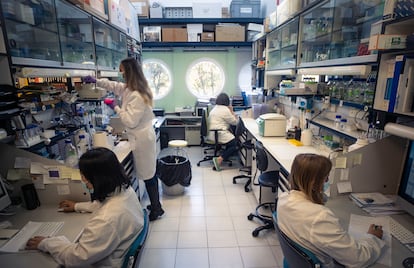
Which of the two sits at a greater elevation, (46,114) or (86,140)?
(46,114)

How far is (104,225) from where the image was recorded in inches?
45.6

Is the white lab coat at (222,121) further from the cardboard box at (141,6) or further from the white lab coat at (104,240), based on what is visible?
the white lab coat at (104,240)

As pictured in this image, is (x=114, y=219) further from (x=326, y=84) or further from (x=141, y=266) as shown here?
(x=326, y=84)

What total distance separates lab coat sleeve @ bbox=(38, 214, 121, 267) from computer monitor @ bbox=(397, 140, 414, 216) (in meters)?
1.70

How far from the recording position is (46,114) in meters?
2.07

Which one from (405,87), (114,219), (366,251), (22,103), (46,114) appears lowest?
(366,251)

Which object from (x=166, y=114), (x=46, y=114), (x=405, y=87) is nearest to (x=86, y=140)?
(x=46, y=114)

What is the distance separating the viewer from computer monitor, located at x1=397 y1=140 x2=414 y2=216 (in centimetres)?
148

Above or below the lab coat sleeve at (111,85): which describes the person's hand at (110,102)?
below

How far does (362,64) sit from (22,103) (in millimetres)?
2309

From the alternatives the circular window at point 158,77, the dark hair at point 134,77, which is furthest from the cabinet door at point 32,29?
the circular window at point 158,77

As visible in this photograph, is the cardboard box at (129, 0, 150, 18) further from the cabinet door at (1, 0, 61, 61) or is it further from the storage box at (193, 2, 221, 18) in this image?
the cabinet door at (1, 0, 61, 61)

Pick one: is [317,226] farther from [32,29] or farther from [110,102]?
[110,102]

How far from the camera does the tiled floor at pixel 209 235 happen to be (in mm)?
2133
